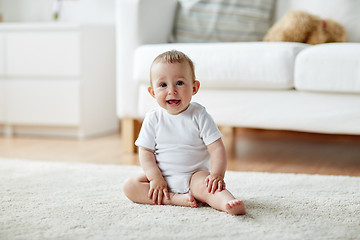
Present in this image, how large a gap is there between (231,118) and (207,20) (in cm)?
65

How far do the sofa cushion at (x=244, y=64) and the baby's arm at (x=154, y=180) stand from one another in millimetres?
646

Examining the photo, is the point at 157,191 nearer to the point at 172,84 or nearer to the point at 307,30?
the point at 172,84

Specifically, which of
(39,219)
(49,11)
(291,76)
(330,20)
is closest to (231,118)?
(291,76)

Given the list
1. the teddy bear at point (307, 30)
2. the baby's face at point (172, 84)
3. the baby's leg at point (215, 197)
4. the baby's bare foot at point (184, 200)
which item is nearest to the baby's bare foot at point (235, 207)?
the baby's leg at point (215, 197)

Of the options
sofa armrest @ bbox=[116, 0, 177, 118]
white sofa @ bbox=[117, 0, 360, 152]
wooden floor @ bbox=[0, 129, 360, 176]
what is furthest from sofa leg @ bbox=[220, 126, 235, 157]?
sofa armrest @ bbox=[116, 0, 177, 118]

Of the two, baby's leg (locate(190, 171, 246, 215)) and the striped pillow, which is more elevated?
the striped pillow

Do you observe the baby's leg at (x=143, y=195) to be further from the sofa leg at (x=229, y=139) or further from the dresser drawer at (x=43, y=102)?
the dresser drawer at (x=43, y=102)

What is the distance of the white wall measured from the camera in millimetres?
2938

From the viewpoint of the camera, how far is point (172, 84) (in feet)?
3.85

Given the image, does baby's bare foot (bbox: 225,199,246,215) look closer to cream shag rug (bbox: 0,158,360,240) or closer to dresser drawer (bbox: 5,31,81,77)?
cream shag rug (bbox: 0,158,360,240)

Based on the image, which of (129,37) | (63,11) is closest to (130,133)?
(129,37)

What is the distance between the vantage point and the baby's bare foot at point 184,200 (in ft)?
3.78

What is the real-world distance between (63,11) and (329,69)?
1909 millimetres

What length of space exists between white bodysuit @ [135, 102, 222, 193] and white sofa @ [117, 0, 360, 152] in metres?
0.57
